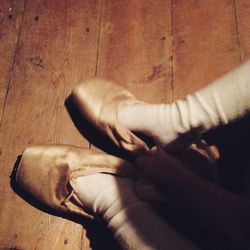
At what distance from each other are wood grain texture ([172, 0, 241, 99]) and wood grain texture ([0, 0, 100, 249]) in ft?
0.70

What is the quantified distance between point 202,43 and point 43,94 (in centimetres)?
42

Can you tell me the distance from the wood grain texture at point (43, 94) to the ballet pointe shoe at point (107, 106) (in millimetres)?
72

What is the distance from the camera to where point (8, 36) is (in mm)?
984

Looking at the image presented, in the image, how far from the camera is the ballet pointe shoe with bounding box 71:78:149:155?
2.56 feet

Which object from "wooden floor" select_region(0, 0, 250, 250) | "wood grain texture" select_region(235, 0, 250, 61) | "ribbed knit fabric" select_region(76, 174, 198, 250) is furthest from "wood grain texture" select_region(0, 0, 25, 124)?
"wood grain texture" select_region(235, 0, 250, 61)

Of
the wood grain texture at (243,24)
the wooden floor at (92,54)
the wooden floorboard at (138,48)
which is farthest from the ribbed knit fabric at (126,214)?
the wood grain texture at (243,24)

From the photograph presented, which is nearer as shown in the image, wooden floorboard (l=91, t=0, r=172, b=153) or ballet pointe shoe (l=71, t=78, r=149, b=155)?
ballet pointe shoe (l=71, t=78, r=149, b=155)

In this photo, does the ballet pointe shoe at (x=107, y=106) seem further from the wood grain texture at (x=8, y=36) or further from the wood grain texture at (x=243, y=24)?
the wood grain texture at (x=243, y=24)

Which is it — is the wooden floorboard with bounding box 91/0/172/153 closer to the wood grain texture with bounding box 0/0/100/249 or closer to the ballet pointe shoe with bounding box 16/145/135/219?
the wood grain texture with bounding box 0/0/100/249

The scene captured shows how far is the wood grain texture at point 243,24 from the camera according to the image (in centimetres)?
92

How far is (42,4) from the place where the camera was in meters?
1.03

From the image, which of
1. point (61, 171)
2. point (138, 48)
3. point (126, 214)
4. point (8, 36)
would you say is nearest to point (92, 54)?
point (138, 48)

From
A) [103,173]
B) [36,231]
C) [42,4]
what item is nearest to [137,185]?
[103,173]

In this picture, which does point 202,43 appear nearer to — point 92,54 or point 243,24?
point 243,24
